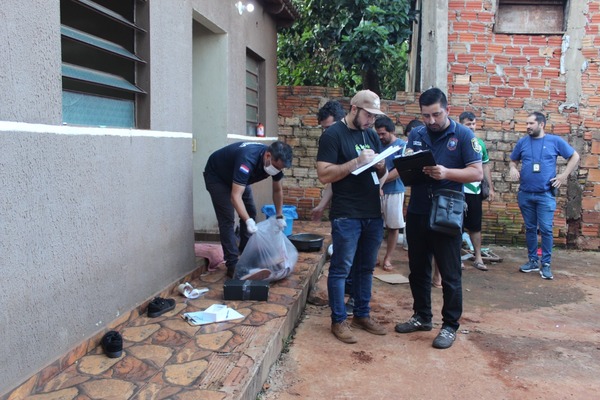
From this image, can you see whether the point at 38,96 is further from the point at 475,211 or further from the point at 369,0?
the point at 369,0

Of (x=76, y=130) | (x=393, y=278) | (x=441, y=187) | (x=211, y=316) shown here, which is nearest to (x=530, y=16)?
(x=393, y=278)

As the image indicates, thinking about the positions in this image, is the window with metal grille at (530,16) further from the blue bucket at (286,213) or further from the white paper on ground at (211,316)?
the white paper on ground at (211,316)

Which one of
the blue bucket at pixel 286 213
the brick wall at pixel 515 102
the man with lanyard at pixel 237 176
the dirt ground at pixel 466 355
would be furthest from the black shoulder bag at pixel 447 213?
the brick wall at pixel 515 102

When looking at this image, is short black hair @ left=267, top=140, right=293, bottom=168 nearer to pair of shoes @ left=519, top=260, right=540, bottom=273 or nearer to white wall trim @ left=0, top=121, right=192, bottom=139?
white wall trim @ left=0, top=121, right=192, bottom=139

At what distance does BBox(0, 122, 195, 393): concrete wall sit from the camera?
2.69 metres

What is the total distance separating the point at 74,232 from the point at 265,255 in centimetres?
206

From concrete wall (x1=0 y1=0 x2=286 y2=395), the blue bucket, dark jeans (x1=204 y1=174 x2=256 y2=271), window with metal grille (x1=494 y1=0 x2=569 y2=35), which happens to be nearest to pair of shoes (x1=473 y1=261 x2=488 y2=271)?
the blue bucket

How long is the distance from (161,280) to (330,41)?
24.0 feet

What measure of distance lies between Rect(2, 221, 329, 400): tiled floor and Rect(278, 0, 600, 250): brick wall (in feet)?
17.1

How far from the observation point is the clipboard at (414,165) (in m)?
3.88

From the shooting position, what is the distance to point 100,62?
3.82 meters

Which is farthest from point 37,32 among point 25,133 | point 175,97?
point 175,97

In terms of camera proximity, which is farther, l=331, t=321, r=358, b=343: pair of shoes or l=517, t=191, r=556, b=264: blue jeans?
l=517, t=191, r=556, b=264: blue jeans

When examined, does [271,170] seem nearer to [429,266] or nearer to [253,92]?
[429,266]
